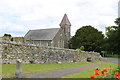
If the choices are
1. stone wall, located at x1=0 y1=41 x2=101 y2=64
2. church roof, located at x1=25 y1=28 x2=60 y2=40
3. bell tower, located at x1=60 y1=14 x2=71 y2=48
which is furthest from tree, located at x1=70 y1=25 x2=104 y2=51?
stone wall, located at x1=0 y1=41 x2=101 y2=64

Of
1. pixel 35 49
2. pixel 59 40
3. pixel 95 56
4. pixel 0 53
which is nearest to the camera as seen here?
pixel 0 53

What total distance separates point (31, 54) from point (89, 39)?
1498 inches

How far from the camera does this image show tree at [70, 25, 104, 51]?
50666mm

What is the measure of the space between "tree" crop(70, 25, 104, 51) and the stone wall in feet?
95.5

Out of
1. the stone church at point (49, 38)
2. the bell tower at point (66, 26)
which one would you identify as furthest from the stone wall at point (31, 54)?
the bell tower at point (66, 26)

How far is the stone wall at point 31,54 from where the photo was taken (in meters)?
12.6

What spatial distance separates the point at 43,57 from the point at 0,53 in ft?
17.1

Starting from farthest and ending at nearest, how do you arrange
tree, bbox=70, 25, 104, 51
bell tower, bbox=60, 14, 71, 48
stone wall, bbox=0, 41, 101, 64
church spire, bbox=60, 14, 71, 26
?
church spire, bbox=60, 14, 71, 26
bell tower, bbox=60, 14, 71, 48
tree, bbox=70, 25, 104, 51
stone wall, bbox=0, 41, 101, 64

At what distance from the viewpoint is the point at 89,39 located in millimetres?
51094

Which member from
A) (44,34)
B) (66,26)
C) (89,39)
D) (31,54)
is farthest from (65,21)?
(31,54)

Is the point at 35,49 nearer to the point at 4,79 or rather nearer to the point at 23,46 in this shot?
the point at 23,46

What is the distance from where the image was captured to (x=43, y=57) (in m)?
16.4

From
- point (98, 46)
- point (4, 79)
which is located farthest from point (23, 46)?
point (98, 46)

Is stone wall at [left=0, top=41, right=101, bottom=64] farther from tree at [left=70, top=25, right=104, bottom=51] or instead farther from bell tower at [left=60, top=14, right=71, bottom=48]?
bell tower at [left=60, top=14, right=71, bottom=48]
